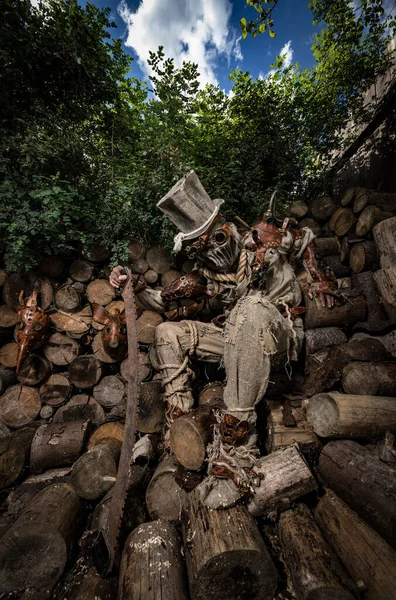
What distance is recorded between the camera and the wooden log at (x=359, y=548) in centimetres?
94

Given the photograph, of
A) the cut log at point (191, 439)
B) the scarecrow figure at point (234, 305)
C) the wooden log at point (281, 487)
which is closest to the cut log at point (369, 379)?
the scarecrow figure at point (234, 305)

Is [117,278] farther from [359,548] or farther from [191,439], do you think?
[359,548]

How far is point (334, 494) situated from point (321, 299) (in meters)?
1.39

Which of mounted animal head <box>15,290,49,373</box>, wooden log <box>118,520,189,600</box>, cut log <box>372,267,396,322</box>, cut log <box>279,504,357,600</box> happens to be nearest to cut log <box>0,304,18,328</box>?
mounted animal head <box>15,290,49,373</box>

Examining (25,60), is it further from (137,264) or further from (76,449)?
(76,449)

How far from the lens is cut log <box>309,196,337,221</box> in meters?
3.78

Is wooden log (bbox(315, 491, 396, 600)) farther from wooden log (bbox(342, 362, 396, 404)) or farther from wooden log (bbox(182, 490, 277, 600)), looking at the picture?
wooden log (bbox(342, 362, 396, 404))

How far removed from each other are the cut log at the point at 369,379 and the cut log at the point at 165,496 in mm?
1292

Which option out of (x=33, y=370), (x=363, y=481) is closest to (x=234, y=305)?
(x=363, y=481)

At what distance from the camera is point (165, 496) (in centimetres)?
151

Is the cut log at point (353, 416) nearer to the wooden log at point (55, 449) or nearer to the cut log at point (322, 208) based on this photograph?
the wooden log at point (55, 449)

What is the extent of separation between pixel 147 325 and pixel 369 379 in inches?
83.2

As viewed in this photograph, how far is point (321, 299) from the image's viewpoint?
2.17 meters

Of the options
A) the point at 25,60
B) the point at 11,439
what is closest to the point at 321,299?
the point at 11,439
